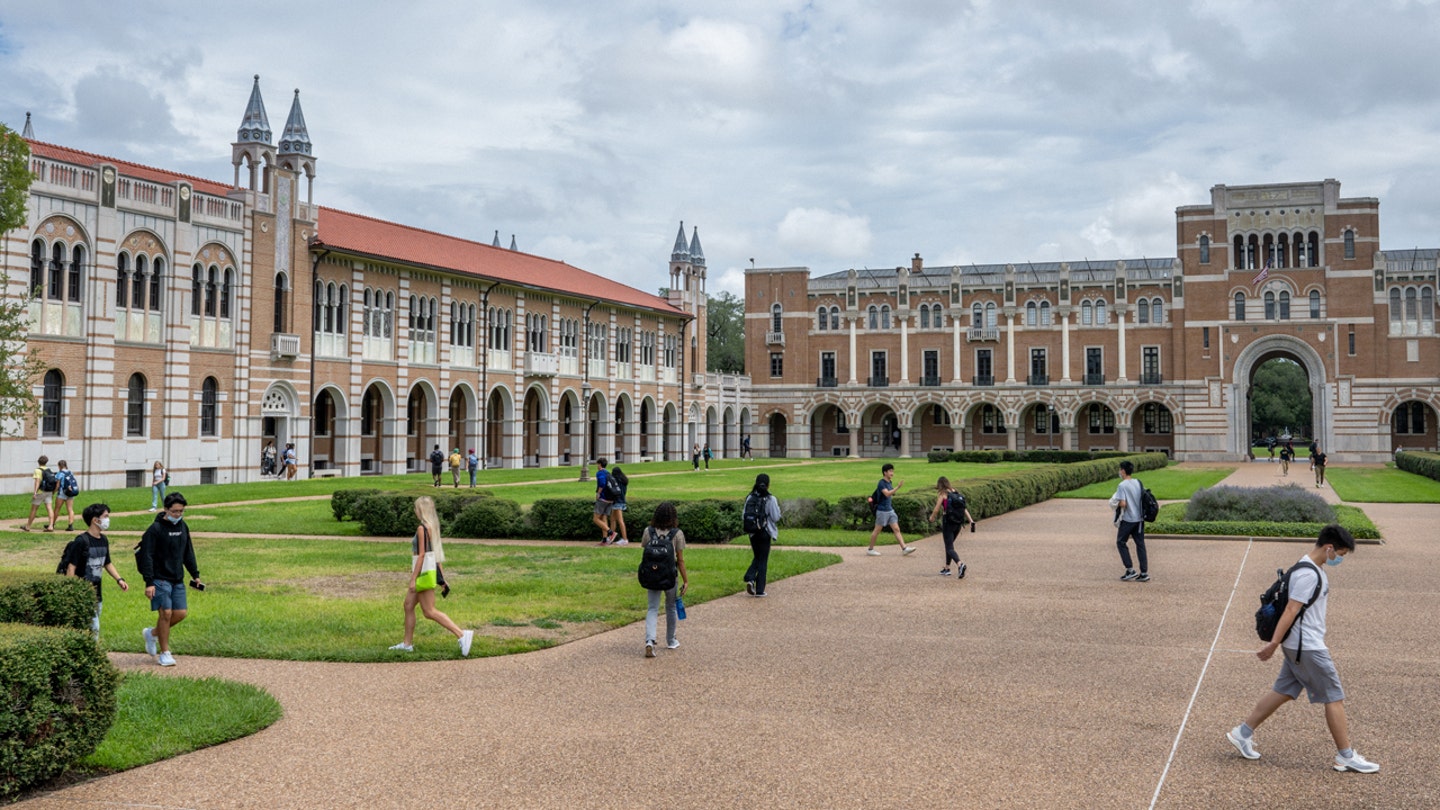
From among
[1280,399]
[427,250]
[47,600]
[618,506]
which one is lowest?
[47,600]

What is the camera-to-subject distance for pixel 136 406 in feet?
118

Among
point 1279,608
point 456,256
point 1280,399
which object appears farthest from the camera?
point 1280,399

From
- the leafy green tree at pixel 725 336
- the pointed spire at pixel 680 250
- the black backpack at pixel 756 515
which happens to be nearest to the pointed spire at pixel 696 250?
the pointed spire at pixel 680 250

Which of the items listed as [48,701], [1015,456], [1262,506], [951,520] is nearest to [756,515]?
→ [951,520]

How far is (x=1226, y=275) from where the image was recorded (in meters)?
67.6

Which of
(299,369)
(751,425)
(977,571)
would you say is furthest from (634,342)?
(977,571)

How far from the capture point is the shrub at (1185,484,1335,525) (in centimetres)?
2284

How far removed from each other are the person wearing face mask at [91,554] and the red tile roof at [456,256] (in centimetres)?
3383

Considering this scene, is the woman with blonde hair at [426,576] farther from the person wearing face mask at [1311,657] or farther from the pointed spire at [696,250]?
the pointed spire at [696,250]

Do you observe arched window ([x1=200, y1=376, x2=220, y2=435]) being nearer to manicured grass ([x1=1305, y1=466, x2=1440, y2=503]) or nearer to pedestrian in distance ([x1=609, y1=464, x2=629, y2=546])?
pedestrian in distance ([x1=609, y1=464, x2=629, y2=546])

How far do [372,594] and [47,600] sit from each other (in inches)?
214

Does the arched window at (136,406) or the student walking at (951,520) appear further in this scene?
the arched window at (136,406)

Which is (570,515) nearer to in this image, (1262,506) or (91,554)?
(91,554)

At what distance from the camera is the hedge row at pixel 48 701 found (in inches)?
248
